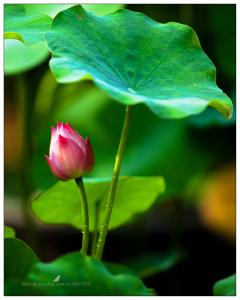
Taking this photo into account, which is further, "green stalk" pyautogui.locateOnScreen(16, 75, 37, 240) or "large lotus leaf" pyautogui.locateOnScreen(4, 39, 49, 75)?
"green stalk" pyautogui.locateOnScreen(16, 75, 37, 240)

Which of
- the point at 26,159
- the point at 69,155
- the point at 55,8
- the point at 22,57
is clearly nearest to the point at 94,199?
the point at 69,155

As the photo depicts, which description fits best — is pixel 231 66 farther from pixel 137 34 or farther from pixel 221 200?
pixel 137 34

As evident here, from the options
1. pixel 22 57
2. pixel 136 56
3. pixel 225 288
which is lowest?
pixel 22 57

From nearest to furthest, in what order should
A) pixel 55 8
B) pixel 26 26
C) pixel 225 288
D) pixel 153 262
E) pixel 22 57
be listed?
pixel 225 288 → pixel 26 26 → pixel 55 8 → pixel 22 57 → pixel 153 262

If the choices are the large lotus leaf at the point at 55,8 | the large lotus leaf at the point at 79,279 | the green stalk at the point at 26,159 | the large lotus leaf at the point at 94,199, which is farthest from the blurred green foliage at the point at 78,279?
the green stalk at the point at 26,159

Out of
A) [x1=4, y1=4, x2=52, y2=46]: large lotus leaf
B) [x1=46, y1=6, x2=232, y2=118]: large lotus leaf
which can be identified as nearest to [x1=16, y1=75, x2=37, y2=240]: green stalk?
[x1=4, y1=4, x2=52, y2=46]: large lotus leaf

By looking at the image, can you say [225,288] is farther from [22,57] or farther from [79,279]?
[22,57]

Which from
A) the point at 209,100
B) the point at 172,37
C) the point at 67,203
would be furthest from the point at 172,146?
the point at 209,100

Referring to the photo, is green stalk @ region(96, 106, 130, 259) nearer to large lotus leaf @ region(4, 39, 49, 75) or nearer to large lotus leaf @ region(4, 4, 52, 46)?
large lotus leaf @ region(4, 4, 52, 46)
